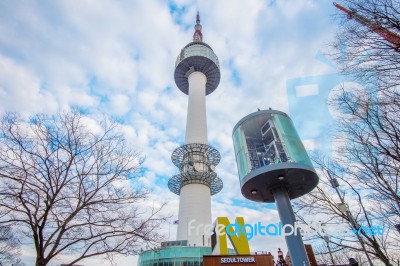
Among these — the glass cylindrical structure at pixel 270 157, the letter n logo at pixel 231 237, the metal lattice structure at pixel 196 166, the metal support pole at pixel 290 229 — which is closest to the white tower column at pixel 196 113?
the metal lattice structure at pixel 196 166

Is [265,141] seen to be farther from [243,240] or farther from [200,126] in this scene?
[200,126]

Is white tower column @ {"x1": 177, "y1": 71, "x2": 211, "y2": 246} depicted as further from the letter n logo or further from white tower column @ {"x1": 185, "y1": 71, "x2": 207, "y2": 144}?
the letter n logo

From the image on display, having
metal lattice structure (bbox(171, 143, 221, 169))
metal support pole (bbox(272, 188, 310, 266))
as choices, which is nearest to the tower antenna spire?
metal lattice structure (bbox(171, 143, 221, 169))

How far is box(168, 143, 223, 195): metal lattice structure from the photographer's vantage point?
44750 millimetres

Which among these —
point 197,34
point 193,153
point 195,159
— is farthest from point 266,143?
point 197,34

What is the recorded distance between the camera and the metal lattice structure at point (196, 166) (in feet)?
147

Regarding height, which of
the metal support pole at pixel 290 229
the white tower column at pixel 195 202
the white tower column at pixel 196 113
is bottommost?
the metal support pole at pixel 290 229

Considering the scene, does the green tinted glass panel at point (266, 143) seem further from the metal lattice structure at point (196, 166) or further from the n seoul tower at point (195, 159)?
the metal lattice structure at point (196, 166)

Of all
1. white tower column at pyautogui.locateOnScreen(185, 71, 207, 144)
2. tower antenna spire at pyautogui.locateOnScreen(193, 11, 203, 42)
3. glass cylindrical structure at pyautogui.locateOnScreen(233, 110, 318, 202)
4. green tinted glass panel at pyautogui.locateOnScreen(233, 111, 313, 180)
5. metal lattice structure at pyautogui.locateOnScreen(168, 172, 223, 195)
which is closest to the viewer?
glass cylindrical structure at pyautogui.locateOnScreen(233, 110, 318, 202)

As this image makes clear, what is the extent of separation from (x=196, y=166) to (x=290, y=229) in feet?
103

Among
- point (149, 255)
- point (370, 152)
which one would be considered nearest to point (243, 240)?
point (370, 152)

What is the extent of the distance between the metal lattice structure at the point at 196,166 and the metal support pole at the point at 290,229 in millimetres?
28534

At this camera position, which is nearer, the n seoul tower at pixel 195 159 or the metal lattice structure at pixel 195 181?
the n seoul tower at pixel 195 159

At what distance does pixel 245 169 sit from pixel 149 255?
86.2 ft
